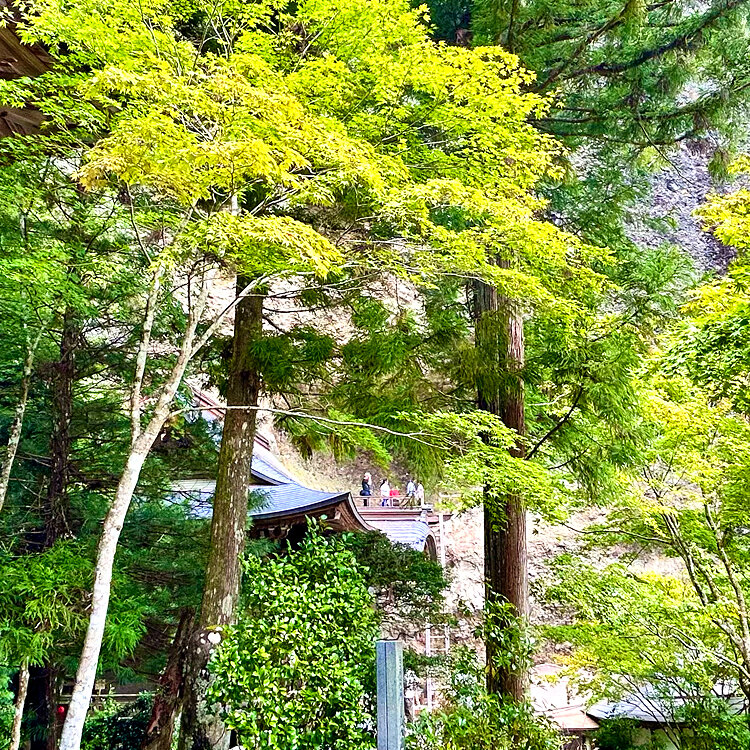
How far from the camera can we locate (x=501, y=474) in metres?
4.99

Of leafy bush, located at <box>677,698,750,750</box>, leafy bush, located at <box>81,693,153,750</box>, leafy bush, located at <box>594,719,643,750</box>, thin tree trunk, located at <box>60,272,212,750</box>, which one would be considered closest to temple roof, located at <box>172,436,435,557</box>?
thin tree trunk, located at <box>60,272,212,750</box>

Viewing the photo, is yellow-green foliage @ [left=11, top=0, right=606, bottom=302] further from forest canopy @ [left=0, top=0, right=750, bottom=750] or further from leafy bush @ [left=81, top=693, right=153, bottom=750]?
leafy bush @ [left=81, top=693, right=153, bottom=750]

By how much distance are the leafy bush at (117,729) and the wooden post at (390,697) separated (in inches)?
255

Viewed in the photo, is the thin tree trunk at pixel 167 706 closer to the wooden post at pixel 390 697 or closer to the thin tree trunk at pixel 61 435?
the thin tree trunk at pixel 61 435

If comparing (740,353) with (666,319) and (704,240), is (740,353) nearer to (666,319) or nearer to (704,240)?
(666,319)

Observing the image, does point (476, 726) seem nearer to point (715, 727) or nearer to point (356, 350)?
point (356, 350)

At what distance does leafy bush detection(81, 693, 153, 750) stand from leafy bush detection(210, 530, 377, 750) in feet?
16.8

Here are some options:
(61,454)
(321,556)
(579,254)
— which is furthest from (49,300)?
(579,254)

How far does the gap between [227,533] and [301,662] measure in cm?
188

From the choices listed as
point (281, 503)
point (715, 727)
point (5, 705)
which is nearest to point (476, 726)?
point (715, 727)

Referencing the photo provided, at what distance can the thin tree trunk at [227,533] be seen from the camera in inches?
203

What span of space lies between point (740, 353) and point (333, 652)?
3.19 metres

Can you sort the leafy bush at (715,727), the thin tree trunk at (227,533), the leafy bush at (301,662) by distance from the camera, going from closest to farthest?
the leafy bush at (301,662)
the thin tree trunk at (227,533)
the leafy bush at (715,727)

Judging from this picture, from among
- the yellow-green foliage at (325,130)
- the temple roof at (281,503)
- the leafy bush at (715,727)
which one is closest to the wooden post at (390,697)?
the yellow-green foliage at (325,130)
